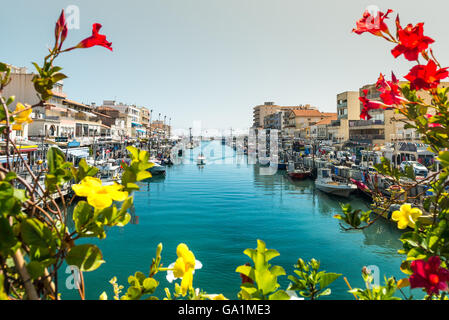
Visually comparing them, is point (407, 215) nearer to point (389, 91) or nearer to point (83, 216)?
point (389, 91)

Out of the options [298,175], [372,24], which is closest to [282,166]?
[298,175]

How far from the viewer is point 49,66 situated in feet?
4.29

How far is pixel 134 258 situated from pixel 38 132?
2966cm

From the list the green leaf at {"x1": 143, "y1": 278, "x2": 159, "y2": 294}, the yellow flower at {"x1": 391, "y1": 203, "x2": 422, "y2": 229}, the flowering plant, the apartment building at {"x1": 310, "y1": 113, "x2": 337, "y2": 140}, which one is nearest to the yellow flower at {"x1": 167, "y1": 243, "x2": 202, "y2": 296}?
the green leaf at {"x1": 143, "y1": 278, "x2": 159, "y2": 294}

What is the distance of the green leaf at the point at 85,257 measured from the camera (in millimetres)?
1051

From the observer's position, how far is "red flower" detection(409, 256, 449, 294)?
123 centimetres

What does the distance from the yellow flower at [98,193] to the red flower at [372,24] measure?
57.5 inches

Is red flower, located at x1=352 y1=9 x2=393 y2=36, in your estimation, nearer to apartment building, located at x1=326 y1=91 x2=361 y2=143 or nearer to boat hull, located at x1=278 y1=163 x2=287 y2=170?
boat hull, located at x1=278 y1=163 x2=287 y2=170

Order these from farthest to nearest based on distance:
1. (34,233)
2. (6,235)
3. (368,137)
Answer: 1. (368,137)
2. (34,233)
3. (6,235)

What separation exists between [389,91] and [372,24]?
45 centimetres

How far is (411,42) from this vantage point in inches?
56.1

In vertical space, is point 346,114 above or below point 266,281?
above

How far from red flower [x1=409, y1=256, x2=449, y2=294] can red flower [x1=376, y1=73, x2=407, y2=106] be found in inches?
34.8

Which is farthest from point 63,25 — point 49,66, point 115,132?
point 115,132
